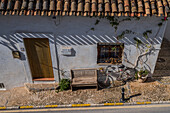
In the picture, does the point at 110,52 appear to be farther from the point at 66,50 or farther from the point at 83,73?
the point at 66,50

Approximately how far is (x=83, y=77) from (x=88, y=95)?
972 millimetres

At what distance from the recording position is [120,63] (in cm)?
880

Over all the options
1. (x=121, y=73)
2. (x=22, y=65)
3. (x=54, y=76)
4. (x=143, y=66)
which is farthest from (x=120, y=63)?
(x=22, y=65)

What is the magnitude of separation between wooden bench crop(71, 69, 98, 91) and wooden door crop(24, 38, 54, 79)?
135 centimetres

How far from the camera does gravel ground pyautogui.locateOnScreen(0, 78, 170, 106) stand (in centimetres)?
817

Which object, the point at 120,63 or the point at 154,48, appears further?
the point at 120,63

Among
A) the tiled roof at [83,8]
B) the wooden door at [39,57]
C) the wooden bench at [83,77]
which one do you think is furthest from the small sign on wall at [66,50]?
the tiled roof at [83,8]

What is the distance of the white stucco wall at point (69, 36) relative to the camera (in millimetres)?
7449

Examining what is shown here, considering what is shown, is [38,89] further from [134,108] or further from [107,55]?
[134,108]

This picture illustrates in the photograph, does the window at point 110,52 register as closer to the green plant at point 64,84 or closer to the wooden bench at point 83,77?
the wooden bench at point 83,77

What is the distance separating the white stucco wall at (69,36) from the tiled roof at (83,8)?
2.17 ft

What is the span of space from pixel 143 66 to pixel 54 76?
4.79 m

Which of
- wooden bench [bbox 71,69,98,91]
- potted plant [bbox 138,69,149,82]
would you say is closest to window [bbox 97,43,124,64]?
wooden bench [bbox 71,69,98,91]

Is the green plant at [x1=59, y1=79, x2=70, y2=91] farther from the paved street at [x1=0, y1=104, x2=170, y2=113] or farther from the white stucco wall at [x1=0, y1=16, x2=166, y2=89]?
the paved street at [x1=0, y1=104, x2=170, y2=113]
